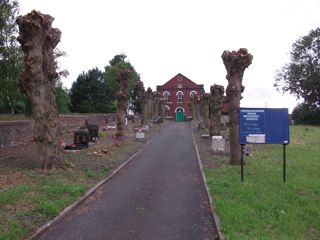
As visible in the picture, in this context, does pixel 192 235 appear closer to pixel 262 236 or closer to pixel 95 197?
pixel 262 236

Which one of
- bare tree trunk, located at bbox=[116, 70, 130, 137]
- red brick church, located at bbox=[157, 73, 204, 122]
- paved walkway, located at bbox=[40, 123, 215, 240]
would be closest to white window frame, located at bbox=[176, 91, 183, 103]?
red brick church, located at bbox=[157, 73, 204, 122]

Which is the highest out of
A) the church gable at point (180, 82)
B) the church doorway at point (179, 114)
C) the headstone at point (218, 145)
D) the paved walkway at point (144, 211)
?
the church gable at point (180, 82)

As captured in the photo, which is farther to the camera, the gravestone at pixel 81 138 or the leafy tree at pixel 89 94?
the leafy tree at pixel 89 94

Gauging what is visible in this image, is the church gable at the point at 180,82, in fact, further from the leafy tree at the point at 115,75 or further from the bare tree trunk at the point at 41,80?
the bare tree trunk at the point at 41,80

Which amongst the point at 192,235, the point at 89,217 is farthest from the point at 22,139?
the point at 192,235

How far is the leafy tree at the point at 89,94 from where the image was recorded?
7631 cm

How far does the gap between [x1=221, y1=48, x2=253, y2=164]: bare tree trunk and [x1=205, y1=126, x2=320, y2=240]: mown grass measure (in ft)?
2.54

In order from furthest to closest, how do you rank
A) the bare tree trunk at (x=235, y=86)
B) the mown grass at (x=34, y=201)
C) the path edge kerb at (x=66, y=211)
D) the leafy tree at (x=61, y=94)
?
1. the leafy tree at (x=61, y=94)
2. the bare tree trunk at (x=235, y=86)
3. the mown grass at (x=34, y=201)
4. the path edge kerb at (x=66, y=211)

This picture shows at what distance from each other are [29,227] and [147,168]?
31.2 ft

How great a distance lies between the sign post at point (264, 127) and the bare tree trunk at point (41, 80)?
607 centimetres

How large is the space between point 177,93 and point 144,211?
99886 millimetres

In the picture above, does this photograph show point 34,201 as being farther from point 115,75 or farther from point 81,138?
point 115,75

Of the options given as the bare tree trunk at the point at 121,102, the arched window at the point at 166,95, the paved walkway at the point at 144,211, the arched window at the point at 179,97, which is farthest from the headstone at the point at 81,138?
the arched window at the point at 166,95

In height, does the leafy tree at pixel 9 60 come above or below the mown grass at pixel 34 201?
Result: above
